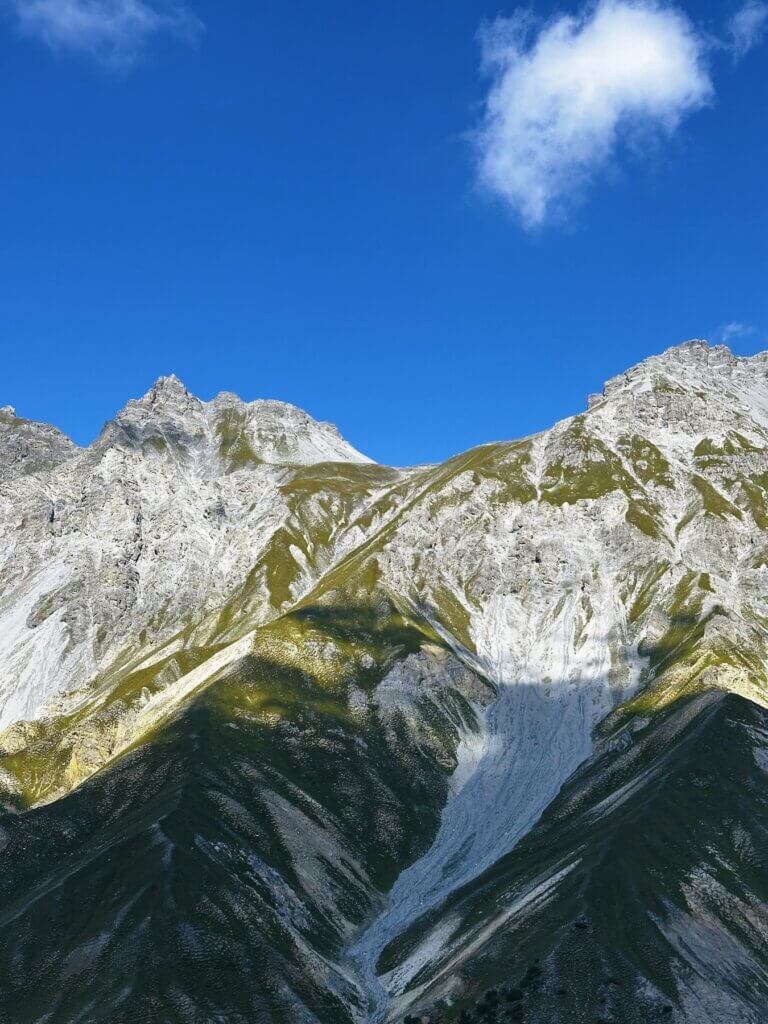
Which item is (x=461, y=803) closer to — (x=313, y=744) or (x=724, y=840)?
(x=313, y=744)

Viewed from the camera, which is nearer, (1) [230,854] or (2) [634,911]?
(2) [634,911]

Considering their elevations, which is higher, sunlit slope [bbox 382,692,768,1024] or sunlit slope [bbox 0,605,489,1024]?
sunlit slope [bbox 0,605,489,1024]

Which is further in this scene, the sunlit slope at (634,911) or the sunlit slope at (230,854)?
the sunlit slope at (230,854)

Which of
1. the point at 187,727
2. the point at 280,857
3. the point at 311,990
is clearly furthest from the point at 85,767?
the point at 311,990

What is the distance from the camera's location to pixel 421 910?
130 metres

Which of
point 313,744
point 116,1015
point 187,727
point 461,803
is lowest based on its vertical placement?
point 461,803

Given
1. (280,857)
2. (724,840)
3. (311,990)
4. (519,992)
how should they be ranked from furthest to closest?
1. (280,857)
2. (724,840)
3. (311,990)
4. (519,992)

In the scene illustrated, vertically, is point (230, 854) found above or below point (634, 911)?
above

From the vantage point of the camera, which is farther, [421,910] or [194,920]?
[421,910]

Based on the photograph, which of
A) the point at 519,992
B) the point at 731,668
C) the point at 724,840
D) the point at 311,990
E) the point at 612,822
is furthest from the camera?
the point at 731,668

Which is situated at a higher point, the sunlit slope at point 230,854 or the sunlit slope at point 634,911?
the sunlit slope at point 230,854

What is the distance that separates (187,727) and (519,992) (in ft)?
299

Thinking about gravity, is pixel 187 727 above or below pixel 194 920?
above

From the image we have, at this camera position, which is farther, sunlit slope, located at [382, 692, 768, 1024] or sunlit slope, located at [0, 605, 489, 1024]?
sunlit slope, located at [0, 605, 489, 1024]
